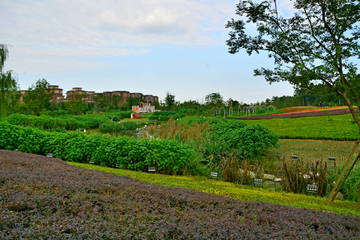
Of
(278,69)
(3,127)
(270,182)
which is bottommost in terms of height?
(270,182)

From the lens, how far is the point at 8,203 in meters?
2.45

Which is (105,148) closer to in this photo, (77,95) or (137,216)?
(137,216)

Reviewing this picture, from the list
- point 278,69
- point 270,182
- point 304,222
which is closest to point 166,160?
point 270,182

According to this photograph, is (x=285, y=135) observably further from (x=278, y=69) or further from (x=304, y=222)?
(x=304, y=222)

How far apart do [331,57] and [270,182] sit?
3487 mm

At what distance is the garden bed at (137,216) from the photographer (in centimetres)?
202

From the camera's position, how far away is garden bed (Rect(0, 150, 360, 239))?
2023mm

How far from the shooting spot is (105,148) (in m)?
7.37

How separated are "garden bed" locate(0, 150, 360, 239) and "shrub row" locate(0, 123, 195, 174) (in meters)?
3.32

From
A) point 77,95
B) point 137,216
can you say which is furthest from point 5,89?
point 77,95

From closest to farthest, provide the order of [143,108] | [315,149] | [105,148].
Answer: [105,148] → [315,149] → [143,108]

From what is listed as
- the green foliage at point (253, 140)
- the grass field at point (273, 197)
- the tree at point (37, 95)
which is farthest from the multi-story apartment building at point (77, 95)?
the grass field at point (273, 197)

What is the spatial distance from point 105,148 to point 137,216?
5346 mm

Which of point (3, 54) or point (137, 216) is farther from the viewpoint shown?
point (3, 54)
